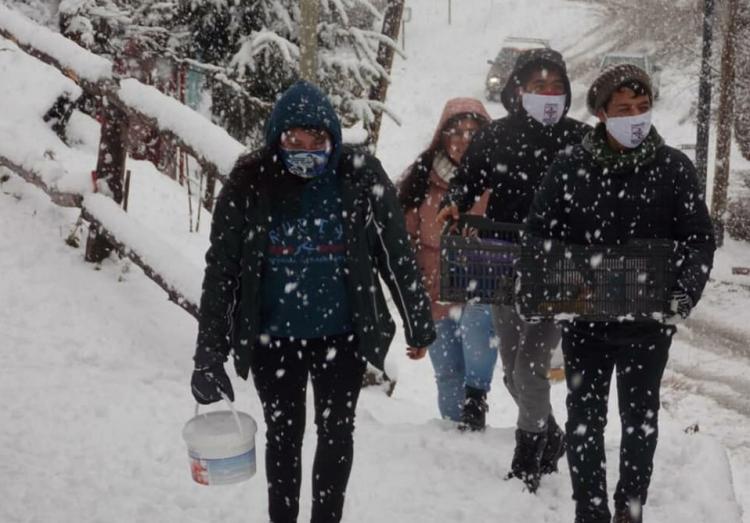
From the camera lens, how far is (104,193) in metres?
6.95

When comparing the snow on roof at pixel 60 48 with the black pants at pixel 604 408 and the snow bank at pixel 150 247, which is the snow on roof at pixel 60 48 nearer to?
the snow bank at pixel 150 247

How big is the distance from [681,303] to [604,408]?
63 cm

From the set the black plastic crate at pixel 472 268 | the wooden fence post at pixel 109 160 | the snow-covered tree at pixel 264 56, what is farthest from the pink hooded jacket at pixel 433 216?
the snow-covered tree at pixel 264 56

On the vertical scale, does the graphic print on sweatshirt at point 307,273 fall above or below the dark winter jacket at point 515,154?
below

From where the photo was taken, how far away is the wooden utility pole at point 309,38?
12891 mm

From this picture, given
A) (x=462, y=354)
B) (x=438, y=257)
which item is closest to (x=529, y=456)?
(x=462, y=354)

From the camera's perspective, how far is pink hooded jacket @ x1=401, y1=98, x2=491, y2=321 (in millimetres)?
5172

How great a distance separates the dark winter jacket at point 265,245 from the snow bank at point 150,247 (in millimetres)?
2160

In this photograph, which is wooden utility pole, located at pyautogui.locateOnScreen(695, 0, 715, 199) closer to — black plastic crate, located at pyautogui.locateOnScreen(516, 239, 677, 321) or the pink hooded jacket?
the pink hooded jacket

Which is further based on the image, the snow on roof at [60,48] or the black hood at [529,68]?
the snow on roof at [60,48]

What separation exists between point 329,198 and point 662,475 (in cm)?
264

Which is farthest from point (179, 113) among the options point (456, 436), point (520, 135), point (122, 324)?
point (456, 436)

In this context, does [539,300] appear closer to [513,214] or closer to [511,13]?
[513,214]

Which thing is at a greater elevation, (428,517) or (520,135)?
(520,135)
